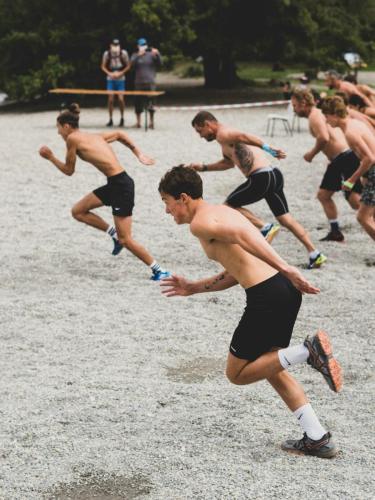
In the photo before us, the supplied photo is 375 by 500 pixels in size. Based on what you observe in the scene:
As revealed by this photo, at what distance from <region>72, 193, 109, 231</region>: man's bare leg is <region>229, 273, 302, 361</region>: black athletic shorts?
4.81m

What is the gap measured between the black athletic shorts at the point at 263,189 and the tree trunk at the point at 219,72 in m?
21.5

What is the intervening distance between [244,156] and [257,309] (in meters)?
4.86

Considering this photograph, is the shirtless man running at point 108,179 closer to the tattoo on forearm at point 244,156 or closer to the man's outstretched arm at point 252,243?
the tattoo on forearm at point 244,156

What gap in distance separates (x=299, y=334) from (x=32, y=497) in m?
3.49

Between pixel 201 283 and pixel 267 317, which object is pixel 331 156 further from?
pixel 267 317

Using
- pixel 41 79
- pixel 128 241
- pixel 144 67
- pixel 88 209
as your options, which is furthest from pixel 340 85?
pixel 41 79

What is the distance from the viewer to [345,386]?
631 cm

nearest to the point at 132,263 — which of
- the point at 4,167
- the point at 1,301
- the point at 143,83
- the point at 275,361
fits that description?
the point at 1,301

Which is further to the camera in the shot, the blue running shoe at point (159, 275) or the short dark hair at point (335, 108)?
the short dark hair at point (335, 108)

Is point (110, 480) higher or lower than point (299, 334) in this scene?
higher

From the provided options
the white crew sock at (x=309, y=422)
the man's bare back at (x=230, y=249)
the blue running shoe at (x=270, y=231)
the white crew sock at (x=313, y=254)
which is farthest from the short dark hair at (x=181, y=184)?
the white crew sock at (x=313, y=254)

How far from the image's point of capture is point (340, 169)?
10.6 meters

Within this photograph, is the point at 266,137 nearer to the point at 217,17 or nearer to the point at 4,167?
the point at 4,167

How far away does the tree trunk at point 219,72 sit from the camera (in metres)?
30.6
